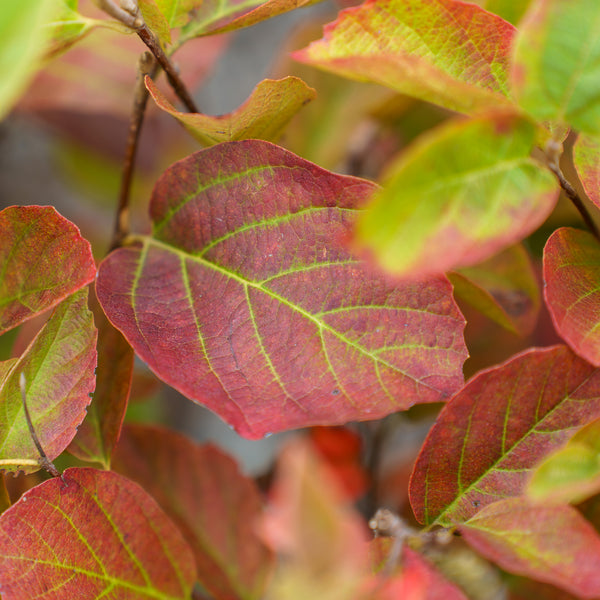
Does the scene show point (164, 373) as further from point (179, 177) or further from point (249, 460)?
point (249, 460)

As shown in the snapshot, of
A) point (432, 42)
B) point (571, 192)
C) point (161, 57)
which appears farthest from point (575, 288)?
point (161, 57)

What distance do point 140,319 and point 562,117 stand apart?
0.88ft

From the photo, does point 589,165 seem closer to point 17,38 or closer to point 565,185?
point 565,185

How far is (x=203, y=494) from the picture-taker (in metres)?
0.54

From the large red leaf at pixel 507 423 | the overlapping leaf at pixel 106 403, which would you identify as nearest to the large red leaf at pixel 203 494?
the overlapping leaf at pixel 106 403

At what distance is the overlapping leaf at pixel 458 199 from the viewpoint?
0.24 metres

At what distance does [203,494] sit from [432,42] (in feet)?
1.35

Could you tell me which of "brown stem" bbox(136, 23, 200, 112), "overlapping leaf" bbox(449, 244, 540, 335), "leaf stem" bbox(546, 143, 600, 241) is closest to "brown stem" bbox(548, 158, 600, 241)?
"leaf stem" bbox(546, 143, 600, 241)

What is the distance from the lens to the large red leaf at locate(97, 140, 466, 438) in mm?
348

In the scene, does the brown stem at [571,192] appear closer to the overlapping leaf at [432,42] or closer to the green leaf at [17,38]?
the overlapping leaf at [432,42]

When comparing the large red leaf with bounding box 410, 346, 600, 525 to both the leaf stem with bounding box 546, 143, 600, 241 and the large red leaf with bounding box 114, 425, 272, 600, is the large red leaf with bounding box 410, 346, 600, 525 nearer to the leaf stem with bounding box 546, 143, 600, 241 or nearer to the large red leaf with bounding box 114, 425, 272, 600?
the leaf stem with bounding box 546, 143, 600, 241

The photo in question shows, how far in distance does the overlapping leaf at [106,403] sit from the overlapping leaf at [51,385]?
2.0 inches

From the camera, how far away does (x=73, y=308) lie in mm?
386

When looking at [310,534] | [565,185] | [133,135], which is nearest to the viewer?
[310,534]
